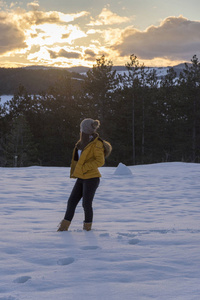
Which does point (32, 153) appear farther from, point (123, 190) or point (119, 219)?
point (119, 219)

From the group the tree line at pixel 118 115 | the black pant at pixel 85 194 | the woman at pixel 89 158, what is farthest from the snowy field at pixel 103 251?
the tree line at pixel 118 115

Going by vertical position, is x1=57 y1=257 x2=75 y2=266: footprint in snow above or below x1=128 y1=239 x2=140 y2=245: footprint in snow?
above

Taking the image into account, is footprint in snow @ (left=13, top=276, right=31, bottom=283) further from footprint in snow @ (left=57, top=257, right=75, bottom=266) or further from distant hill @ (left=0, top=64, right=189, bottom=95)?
distant hill @ (left=0, top=64, right=189, bottom=95)

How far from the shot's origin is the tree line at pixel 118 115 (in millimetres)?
31828

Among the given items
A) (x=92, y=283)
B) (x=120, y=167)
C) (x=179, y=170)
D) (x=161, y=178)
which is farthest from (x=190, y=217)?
Result: (x=179, y=170)

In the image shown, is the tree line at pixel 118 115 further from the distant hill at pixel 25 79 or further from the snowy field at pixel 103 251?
the distant hill at pixel 25 79

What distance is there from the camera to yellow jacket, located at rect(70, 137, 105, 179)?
4695 mm

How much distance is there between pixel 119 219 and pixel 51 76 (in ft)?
363

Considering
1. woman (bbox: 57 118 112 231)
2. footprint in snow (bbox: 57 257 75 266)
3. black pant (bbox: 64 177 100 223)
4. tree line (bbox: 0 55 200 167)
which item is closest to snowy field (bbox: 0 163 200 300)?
footprint in snow (bbox: 57 257 75 266)

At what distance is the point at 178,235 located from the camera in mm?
4672

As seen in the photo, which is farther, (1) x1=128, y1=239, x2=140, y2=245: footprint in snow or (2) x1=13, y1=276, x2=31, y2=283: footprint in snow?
(1) x1=128, y1=239, x2=140, y2=245: footprint in snow

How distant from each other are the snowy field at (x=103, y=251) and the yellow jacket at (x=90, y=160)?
2.84ft

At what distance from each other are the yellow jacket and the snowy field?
867 millimetres

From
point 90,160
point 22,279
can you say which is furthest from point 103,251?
point 90,160
